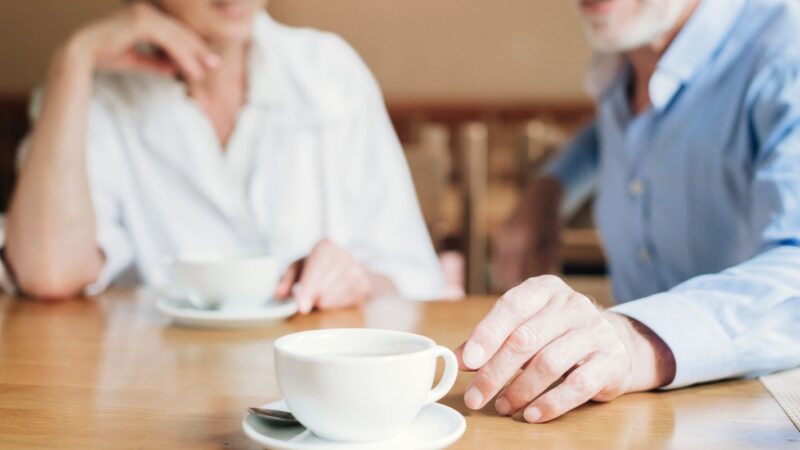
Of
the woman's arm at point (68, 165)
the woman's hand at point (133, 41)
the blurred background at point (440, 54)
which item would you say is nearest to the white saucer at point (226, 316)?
the woman's arm at point (68, 165)

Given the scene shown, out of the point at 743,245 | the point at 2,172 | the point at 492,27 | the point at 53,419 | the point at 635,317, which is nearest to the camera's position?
the point at 53,419

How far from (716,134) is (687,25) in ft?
0.55

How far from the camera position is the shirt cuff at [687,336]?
2.40ft

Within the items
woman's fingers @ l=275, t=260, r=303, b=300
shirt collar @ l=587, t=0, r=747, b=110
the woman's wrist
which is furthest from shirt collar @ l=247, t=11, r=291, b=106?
shirt collar @ l=587, t=0, r=747, b=110

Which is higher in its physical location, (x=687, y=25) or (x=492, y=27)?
(x=687, y=25)

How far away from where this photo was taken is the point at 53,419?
2.04ft

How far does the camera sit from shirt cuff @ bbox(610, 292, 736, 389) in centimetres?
73

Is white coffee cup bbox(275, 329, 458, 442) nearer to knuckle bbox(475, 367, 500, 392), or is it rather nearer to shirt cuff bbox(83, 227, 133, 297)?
knuckle bbox(475, 367, 500, 392)

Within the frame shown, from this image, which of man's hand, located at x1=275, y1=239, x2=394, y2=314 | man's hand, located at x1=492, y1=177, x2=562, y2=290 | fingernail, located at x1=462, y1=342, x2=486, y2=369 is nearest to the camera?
fingernail, located at x1=462, y1=342, x2=486, y2=369

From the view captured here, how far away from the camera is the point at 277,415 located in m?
0.57

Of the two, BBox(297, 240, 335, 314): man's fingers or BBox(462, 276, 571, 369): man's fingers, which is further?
BBox(297, 240, 335, 314): man's fingers

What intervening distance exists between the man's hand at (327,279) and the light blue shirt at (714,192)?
362 millimetres

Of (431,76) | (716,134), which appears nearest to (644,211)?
(716,134)

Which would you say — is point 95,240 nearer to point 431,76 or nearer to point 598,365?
point 598,365
